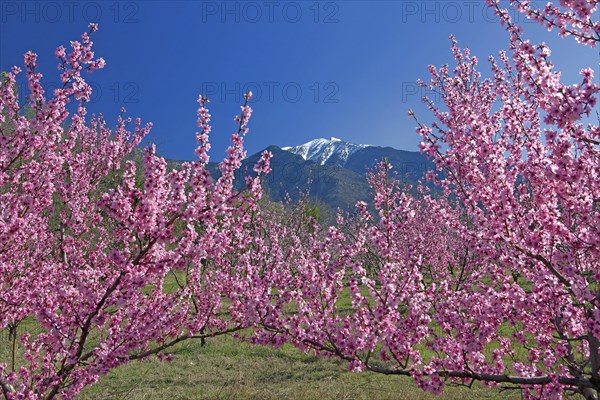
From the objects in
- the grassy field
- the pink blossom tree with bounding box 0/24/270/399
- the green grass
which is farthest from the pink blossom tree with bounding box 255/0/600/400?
the green grass

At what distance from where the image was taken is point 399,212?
4840 millimetres

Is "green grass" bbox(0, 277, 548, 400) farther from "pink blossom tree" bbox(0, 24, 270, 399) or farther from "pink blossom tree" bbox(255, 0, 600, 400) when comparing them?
"pink blossom tree" bbox(255, 0, 600, 400)

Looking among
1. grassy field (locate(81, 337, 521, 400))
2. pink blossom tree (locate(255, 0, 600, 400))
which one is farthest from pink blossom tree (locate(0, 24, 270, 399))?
grassy field (locate(81, 337, 521, 400))

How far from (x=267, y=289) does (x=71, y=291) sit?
7.89 ft

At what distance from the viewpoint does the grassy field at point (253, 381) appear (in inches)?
355

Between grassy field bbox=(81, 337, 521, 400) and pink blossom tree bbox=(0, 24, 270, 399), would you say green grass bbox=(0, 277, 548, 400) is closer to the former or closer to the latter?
grassy field bbox=(81, 337, 521, 400)

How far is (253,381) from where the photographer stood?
10.1 m

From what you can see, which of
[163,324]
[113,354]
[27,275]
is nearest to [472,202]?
[163,324]

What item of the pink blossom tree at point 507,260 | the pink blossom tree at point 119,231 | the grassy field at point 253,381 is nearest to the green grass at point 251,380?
the grassy field at point 253,381

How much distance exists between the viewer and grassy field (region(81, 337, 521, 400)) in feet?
29.6

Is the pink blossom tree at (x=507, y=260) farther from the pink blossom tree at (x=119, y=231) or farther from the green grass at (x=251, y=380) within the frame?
the green grass at (x=251, y=380)

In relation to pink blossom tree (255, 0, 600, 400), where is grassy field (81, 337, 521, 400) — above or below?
below

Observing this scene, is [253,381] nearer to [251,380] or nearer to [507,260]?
[251,380]

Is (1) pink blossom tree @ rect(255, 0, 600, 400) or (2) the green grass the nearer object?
(1) pink blossom tree @ rect(255, 0, 600, 400)
